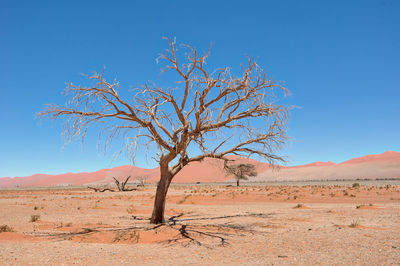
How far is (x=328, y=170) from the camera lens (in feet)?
465

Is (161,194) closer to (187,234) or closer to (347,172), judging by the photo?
(187,234)

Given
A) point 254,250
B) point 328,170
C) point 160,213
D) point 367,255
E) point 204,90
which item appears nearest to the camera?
point 367,255

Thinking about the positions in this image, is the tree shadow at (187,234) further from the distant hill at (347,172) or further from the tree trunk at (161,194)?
the distant hill at (347,172)

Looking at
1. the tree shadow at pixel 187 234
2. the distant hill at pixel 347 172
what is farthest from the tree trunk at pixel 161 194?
the distant hill at pixel 347 172

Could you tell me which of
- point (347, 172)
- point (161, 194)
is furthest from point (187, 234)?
point (347, 172)

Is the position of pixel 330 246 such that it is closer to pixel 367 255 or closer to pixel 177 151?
pixel 367 255

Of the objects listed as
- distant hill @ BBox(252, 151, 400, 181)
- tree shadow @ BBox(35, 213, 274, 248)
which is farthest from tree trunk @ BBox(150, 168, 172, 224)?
distant hill @ BBox(252, 151, 400, 181)

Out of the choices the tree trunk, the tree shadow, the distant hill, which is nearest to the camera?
the tree shadow

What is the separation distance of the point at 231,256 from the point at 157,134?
17.7 feet

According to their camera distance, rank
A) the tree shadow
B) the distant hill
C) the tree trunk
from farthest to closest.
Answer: the distant hill
the tree trunk
the tree shadow

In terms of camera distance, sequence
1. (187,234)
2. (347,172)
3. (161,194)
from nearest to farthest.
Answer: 1. (187,234)
2. (161,194)
3. (347,172)

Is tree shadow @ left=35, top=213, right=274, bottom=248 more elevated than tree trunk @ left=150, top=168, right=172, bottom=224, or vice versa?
tree trunk @ left=150, top=168, right=172, bottom=224

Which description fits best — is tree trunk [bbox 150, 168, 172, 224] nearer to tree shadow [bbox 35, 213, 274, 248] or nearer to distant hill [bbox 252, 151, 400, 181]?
tree shadow [bbox 35, 213, 274, 248]

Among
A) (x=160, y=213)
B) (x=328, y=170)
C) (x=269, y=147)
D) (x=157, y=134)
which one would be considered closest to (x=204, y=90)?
(x=157, y=134)
